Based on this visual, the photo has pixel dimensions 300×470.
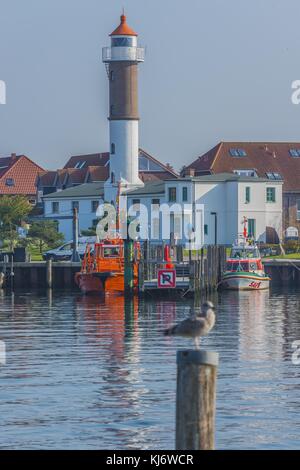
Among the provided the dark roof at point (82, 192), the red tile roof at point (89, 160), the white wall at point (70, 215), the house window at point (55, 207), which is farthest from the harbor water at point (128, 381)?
the red tile roof at point (89, 160)

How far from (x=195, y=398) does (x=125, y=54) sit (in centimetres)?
10011

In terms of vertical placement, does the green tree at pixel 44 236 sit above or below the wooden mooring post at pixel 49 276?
above

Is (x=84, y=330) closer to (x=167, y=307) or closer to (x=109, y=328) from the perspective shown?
(x=109, y=328)

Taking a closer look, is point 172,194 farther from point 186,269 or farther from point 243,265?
point 186,269

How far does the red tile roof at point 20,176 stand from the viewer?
483 ft

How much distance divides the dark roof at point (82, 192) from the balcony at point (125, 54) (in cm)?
1254

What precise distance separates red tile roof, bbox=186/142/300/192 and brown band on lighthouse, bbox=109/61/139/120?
11280mm

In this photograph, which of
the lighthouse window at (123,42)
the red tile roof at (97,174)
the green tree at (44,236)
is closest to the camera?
the green tree at (44,236)

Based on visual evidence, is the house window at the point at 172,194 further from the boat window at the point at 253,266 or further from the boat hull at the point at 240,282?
the boat hull at the point at 240,282

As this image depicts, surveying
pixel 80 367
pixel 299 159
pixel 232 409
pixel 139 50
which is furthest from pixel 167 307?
pixel 299 159

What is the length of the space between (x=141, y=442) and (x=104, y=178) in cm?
10528

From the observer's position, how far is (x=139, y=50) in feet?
389

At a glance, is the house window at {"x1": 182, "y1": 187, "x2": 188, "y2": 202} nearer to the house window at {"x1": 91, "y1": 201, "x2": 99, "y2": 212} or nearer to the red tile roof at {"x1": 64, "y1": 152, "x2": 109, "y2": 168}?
the house window at {"x1": 91, "y1": 201, "x2": 99, "y2": 212}

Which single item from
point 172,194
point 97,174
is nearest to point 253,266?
point 172,194
